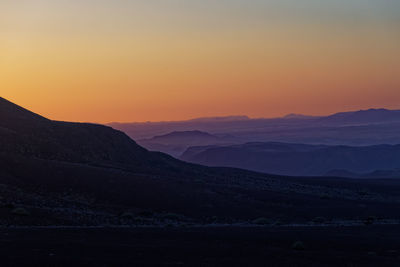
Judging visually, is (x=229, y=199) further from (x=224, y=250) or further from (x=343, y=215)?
(x=224, y=250)

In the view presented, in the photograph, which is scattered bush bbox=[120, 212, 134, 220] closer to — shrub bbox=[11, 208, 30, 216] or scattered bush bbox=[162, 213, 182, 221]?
scattered bush bbox=[162, 213, 182, 221]

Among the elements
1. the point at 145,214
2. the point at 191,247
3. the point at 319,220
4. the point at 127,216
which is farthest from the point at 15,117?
the point at 191,247

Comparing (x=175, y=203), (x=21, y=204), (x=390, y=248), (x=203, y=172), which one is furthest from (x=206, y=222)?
(x=203, y=172)

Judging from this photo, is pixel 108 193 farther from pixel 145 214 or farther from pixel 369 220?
pixel 369 220

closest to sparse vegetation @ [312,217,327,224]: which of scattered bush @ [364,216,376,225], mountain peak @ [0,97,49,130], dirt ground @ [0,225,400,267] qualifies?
scattered bush @ [364,216,376,225]

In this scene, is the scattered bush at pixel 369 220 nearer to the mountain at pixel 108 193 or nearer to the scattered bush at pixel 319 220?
the mountain at pixel 108 193

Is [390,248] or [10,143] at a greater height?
[10,143]

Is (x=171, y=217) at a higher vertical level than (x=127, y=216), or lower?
lower

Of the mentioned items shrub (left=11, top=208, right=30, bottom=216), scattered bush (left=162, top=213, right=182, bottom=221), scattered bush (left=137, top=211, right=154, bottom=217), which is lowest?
scattered bush (left=162, top=213, right=182, bottom=221)

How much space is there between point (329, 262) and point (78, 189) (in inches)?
1323

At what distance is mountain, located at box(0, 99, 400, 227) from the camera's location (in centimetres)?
4797

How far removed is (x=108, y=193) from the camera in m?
59.0

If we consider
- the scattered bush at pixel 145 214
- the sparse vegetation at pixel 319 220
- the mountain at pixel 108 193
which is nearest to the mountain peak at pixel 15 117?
the mountain at pixel 108 193

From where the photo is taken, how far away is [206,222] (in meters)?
50.1
